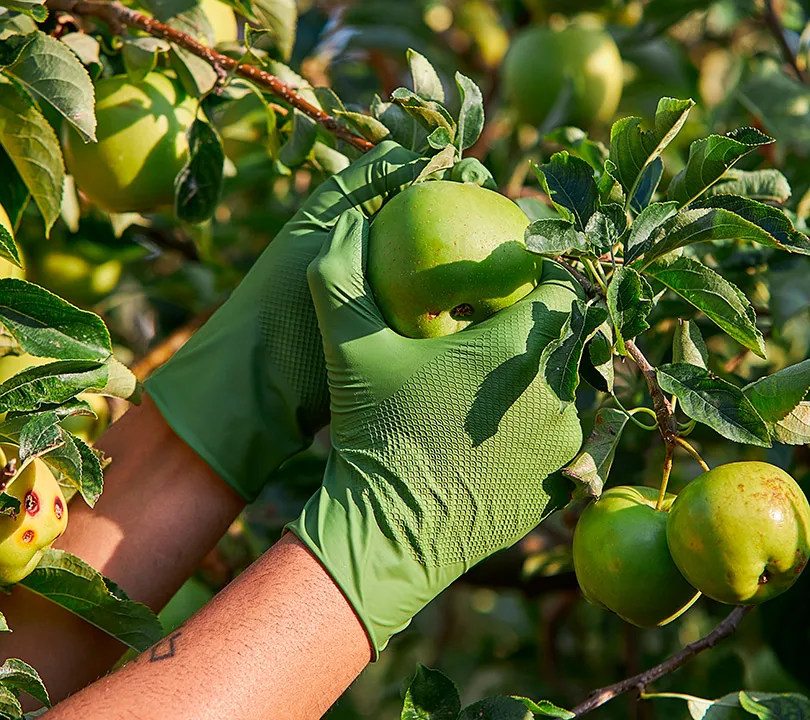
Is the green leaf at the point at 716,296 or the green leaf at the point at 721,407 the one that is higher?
the green leaf at the point at 716,296

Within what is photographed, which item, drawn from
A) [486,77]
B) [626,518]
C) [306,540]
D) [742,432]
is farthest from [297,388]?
[486,77]

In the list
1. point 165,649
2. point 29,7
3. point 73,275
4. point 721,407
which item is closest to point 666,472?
point 721,407

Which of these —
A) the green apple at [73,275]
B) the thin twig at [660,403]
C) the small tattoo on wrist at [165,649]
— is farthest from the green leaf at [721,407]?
the green apple at [73,275]

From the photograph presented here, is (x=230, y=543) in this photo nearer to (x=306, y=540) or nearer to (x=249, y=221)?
(x=249, y=221)

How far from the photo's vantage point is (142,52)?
4.39 ft

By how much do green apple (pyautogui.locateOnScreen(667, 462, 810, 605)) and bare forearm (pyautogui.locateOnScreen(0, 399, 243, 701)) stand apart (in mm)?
612

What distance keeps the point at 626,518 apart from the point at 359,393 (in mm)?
318

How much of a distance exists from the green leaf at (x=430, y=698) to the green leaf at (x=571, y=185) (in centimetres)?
53

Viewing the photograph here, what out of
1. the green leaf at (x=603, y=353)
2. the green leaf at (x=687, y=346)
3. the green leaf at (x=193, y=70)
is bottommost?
the green leaf at (x=687, y=346)

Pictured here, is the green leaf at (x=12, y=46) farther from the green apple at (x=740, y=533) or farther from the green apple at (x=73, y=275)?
the green apple at (x=740, y=533)

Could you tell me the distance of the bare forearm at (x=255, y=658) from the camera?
964 mm

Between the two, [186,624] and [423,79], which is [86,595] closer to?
[186,624]

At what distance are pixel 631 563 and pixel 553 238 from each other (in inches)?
13.5

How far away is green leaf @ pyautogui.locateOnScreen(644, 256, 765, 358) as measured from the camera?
1.04m
